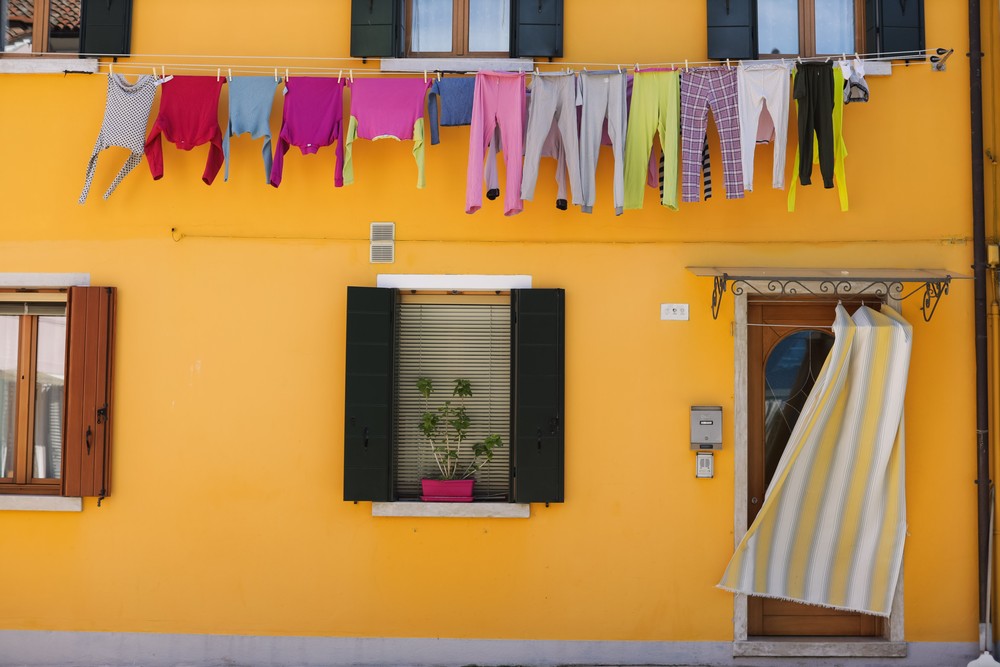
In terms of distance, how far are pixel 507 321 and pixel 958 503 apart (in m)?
3.41

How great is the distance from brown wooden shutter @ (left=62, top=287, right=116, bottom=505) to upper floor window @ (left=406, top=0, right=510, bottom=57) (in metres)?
2.97

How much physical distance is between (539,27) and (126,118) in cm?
296

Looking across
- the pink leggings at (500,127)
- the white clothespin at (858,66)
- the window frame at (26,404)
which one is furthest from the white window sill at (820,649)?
the window frame at (26,404)

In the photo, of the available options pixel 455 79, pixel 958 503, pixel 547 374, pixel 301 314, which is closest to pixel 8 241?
pixel 301 314

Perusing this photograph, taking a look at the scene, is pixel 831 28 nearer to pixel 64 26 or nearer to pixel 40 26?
pixel 64 26

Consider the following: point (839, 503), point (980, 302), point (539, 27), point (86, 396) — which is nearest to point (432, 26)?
point (539, 27)

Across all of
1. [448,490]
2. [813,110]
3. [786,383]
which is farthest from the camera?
[786,383]

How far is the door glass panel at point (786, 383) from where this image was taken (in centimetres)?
668

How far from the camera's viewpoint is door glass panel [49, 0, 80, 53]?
6820 millimetres

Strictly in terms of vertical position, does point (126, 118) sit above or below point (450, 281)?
above

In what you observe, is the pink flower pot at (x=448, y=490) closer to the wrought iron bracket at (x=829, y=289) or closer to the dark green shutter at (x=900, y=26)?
the wrought iron bracket at (x=829, y=289)

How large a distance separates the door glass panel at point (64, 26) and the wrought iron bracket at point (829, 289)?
504 cm

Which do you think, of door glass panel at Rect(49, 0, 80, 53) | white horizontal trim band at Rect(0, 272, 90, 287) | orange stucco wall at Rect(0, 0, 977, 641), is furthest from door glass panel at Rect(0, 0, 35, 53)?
white horizontal trim band at Rect(0, 272, 90, 287)

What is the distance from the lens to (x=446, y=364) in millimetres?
6691
